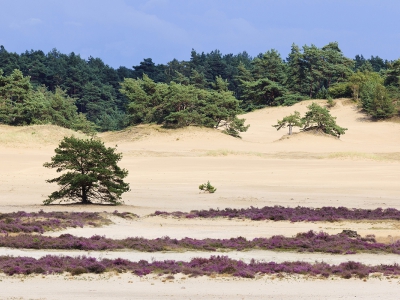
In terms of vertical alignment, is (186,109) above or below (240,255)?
above

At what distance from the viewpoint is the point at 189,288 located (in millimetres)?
13492

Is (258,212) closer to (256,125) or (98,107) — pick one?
(256,125)

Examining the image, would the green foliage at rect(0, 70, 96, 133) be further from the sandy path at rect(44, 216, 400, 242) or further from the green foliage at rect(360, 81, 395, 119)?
the sandy path at rect(44, 216, 400, 242)

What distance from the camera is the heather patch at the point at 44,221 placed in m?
20.1

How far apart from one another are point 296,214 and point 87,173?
755 centimetres

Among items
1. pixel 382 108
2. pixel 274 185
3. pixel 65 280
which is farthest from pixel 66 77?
pixel 65 280

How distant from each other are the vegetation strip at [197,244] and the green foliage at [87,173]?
7.71m

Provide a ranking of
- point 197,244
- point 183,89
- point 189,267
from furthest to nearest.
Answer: point 183,89 < point 197,244 < point 189,267

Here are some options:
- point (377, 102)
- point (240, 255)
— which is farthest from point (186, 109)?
point (240, 255)

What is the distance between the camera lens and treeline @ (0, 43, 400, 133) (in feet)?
201

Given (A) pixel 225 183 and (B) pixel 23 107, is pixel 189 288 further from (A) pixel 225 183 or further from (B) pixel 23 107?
(B) pixel 23 107

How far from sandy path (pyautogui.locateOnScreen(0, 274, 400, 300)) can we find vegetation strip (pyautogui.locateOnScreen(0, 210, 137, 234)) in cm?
610

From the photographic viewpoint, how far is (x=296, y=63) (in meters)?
89.9

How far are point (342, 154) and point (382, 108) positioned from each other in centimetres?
2384
